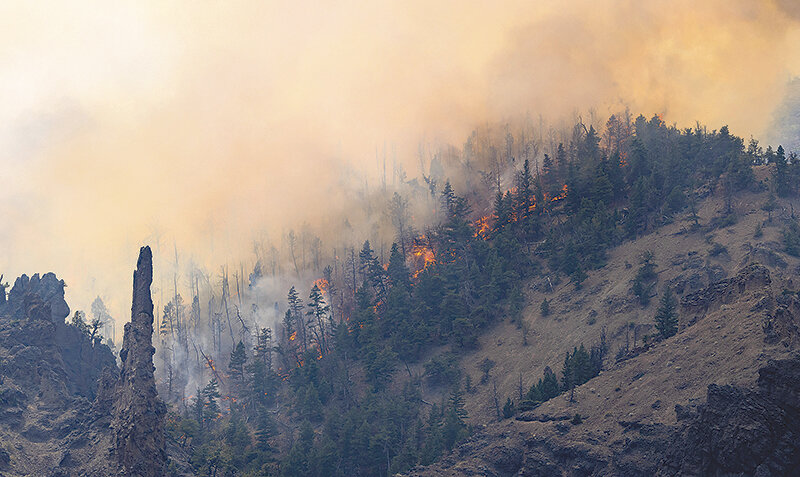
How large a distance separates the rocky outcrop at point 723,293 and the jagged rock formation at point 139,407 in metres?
69.9

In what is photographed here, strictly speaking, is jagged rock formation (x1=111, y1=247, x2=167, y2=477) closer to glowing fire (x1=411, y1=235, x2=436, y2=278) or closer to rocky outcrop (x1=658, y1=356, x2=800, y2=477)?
rocky outcrop (x1=658, y1=356, x2=800, y2=477)

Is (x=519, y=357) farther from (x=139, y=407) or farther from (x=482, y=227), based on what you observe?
(x=139, y=407)

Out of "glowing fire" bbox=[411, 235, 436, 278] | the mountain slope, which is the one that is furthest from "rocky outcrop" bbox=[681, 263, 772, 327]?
Result: "glowing fire" bbox=[411, 235, 436, 278]

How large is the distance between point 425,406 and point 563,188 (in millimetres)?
63266

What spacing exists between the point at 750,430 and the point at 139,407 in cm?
7188

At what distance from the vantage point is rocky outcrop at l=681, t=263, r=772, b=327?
87.8 meters

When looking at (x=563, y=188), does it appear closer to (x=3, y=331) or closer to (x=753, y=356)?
(x=753, y=356)

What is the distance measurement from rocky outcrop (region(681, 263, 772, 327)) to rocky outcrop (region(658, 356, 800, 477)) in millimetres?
32820

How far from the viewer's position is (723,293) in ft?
299

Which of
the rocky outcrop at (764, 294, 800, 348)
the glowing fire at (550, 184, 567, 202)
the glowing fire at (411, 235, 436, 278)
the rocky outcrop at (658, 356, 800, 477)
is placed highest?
the glowing fire at (550, 184, 567, 202)

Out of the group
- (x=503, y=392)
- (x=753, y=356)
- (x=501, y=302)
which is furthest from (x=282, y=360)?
(x=753, y=356)

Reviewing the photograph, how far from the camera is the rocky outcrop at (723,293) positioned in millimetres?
87750

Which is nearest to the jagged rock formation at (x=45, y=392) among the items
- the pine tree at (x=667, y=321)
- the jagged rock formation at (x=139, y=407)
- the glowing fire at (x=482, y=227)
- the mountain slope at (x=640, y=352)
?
the jagged rock formation at (x=139, y=407)

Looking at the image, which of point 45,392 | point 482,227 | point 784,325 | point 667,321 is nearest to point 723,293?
point 667,321
